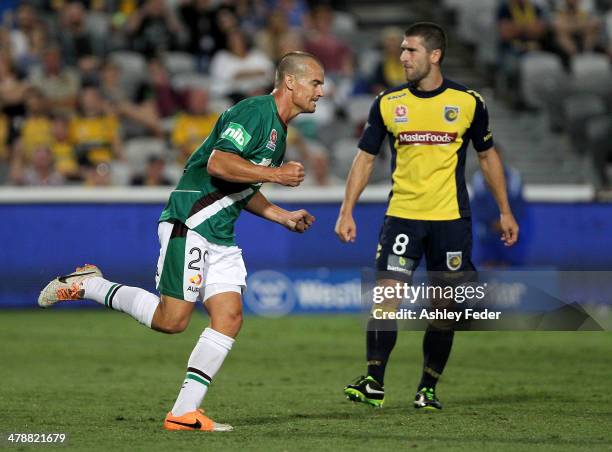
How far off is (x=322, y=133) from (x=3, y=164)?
15.5 feet

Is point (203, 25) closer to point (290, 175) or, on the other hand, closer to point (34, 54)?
point (34, 54)

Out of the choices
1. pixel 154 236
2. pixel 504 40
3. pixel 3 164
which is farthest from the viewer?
pixel 504 40

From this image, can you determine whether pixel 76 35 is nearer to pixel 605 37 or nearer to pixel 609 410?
pixel 605 37

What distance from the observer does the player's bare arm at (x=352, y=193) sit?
884 cm

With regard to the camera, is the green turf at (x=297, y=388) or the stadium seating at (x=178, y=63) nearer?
the green turf at (x=297, y=388)

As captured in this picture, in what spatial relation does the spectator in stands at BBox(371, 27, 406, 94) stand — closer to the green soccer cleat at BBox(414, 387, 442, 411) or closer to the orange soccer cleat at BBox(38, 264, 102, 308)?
the green soccer cleat at BBox(414, 387, 442, 411)

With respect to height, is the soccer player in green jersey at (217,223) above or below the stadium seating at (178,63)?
below

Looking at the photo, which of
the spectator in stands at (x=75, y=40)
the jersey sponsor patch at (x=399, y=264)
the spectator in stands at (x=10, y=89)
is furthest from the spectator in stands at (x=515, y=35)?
the jersey sponsor patch at (x=399, y=264)

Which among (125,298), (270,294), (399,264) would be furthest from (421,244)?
(270,294)

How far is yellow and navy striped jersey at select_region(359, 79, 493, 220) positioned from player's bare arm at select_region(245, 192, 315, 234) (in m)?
1.16

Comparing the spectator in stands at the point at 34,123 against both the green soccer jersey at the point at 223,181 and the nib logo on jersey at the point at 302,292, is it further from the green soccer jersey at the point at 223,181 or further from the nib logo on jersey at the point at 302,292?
the green soccer jersey at the point at 223,181

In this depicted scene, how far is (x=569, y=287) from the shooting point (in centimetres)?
1407

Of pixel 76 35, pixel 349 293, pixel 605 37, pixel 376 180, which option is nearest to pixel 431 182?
pixel 349 293

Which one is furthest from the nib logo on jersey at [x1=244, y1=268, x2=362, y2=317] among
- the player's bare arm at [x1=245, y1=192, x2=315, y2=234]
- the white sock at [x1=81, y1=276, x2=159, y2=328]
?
the player's bare arm at [x1=245, y1=192, x2=315, y2=234]
